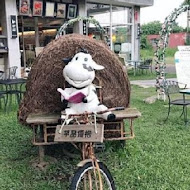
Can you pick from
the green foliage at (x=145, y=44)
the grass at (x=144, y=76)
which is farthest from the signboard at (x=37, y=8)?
the green foliage at (x=145, y=44)

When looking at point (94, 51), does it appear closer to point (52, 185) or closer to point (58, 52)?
point (58, 52)

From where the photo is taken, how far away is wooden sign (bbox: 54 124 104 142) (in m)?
2.90

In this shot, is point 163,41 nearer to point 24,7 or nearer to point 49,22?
point 24,7

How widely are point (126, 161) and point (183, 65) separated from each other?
4.29 m

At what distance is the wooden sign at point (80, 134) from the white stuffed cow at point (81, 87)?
0.27 m

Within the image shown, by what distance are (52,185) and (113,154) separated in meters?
1.02

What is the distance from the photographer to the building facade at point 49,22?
11336 millimetres

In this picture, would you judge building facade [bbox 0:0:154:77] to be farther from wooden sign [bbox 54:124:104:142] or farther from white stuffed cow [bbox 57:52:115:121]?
wooden sign [bbox 54:124:104:142]

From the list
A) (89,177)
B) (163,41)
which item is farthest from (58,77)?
(163,41)

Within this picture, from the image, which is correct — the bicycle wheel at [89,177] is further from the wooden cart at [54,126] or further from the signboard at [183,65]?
the signboard at [183,65]

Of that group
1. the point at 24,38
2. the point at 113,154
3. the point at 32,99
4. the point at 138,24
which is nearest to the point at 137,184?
the point at 113,154

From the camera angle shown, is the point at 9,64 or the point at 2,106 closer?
the point at 2,106

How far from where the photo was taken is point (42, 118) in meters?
3.62

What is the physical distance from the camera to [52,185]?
335cm
